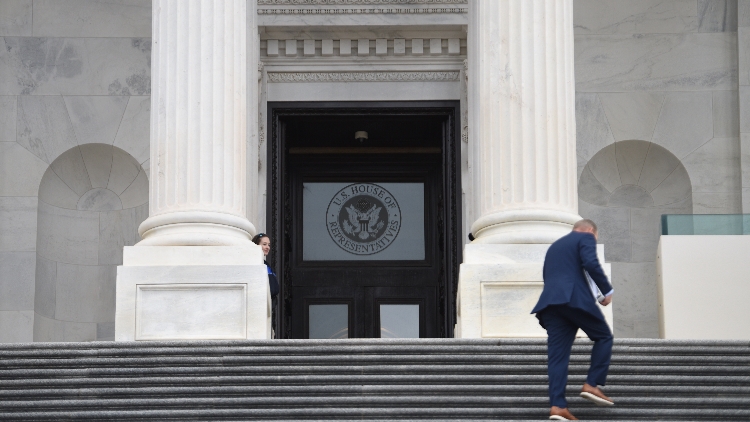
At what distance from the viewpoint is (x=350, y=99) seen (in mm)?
24750

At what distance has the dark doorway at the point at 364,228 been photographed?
88.6 feet

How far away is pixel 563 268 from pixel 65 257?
12.6 metres

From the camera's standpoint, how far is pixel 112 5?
25266mm

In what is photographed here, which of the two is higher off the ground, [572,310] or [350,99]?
[350,99]

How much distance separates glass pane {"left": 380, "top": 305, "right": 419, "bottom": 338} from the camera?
88.5 feet

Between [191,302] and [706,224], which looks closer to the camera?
[191,302]

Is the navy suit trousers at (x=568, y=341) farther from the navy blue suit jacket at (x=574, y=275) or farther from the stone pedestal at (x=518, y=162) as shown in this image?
the stone pedestal at (x=518, y=162)

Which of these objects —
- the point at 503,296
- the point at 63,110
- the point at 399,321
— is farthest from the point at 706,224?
the point at 63,110

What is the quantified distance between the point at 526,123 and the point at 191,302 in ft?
15.3

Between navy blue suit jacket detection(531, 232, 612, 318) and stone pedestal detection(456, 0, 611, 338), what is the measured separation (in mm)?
3557

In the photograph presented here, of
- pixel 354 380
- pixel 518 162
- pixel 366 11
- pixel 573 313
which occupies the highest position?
pixel 366 11

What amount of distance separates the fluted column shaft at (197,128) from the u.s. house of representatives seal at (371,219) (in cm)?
862

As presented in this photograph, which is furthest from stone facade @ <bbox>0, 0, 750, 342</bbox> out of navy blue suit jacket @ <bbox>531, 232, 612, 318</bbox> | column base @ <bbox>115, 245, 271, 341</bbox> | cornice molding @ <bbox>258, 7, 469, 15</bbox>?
navy blue suit jacket @ <bbox>531, 232, 612, 318</bbox>

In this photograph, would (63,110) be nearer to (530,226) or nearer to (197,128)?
(197,128)
